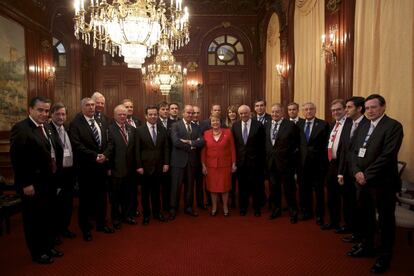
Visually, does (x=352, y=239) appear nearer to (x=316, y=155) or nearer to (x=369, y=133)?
(x=316, y=155)

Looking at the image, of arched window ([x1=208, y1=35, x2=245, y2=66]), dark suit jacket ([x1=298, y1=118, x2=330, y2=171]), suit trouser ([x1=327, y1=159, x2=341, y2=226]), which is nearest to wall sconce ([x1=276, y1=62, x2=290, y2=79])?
arched window ([x1=208, y1=35, x2=245, y2=66])

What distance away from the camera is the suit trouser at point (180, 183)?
4754 mm

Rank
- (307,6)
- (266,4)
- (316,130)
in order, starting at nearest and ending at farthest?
(316,130)
(307,6)
(266,4)

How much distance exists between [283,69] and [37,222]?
7260 mm

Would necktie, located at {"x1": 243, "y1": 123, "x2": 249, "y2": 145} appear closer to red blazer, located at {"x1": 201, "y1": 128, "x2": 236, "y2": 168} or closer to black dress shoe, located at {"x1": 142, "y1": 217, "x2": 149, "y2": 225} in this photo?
red blazer, located at {"x1": 201, "y1": 128, "x2": 236, "y2": 168}

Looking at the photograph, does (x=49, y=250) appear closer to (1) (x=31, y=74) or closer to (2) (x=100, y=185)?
(2) (x=100, y=185)

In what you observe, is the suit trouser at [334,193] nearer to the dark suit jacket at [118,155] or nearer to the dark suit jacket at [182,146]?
the dark suit jacket at [182,146]

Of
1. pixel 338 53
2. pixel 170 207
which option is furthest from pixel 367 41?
pixel 170 207

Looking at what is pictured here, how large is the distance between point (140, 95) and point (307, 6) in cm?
709

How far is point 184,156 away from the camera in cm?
476

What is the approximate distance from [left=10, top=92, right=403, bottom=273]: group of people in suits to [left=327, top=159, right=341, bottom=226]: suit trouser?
0.5 inches

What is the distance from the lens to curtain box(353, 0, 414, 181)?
4.09m

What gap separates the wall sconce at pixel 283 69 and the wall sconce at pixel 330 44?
2.35 meters

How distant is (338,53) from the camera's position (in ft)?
18.4
